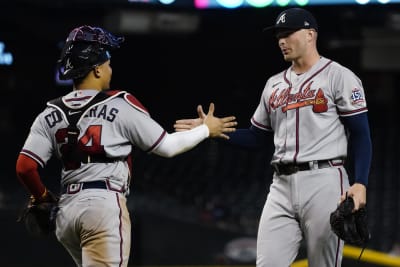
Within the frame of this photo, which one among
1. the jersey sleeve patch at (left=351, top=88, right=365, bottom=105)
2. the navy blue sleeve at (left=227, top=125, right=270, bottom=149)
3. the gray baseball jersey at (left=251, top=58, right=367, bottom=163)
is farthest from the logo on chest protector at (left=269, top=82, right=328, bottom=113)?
the navy blue sleeve at (left=227, top=125, right=270, bottom=149)

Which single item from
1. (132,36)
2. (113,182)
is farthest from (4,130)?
(113,182)

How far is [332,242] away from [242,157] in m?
5.54

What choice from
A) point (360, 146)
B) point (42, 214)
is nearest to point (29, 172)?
point (42, 214)

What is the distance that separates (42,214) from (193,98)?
6.25m

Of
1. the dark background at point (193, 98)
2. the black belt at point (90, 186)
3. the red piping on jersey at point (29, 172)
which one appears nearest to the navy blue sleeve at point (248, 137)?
the black belt at point (90, 186)

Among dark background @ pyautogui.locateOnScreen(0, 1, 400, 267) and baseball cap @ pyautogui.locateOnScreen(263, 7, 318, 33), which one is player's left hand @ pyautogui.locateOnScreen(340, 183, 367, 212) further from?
dark background @ pyautogui.locateOnScreen(0, 1, 400, 267)

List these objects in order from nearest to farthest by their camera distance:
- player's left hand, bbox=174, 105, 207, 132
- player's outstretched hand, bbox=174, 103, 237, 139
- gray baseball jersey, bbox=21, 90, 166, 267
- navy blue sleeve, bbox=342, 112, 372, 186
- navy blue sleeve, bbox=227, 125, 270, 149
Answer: gray baseball jersey, bbox=21, 90, 166, 267 < navy blue sleeve, bbox=342, 112, 372, 186 < player's outstretched hand, bbox=174, 103, 237, 139 < player's left hand, bbox=174, 105, 207, 132 < navy blue sleeve, bbox=227, 125, 270, 149

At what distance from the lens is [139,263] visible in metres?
6.80

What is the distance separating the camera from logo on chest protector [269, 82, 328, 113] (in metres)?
3.35

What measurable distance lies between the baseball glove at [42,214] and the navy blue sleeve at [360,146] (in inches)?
45.1

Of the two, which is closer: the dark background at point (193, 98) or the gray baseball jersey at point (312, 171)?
the gray baseball jersey at point (312, 171)

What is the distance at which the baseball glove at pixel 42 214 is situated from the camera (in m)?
3.21

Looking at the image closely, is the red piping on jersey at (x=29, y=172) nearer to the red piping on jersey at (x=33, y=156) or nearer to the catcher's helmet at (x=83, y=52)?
the red piping on jersey at (x=33, y=156)

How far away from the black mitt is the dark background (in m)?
3.42
